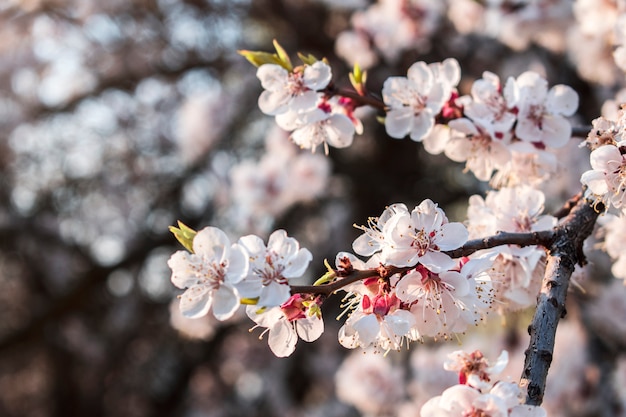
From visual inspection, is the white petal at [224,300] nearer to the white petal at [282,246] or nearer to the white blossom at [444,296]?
the white petal at [282,246]

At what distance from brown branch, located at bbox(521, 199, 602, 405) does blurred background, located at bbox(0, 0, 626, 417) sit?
1.56 m

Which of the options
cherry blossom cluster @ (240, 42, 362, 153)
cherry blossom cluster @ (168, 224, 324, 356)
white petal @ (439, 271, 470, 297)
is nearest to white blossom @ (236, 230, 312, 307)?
cherry blossom cluster @ (168, 224, 324, 356)

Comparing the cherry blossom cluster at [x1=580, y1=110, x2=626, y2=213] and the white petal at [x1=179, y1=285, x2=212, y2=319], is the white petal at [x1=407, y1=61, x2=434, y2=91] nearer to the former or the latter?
the cherry blossom cluster at [x1=580, y1=110, x2=626, y2=213]

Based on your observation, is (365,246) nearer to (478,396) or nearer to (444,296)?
(444,296)

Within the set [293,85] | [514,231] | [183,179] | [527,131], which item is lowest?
[183,179]

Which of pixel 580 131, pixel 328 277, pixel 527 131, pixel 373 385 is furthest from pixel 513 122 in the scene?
pixel 373 385

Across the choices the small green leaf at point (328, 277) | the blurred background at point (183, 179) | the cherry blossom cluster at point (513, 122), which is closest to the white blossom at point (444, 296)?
the small green leaf at point (328, 277)

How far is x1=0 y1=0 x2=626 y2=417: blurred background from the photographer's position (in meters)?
3.39

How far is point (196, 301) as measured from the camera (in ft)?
3.74

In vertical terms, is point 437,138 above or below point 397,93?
below

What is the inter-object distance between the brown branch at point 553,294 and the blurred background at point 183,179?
1.56 meters

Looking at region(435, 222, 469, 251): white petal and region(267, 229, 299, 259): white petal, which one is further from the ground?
region(435, 222, 469, 251): white petal

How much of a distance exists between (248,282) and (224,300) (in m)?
0.05

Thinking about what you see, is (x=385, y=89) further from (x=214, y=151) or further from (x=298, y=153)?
(x=214, y=151)
